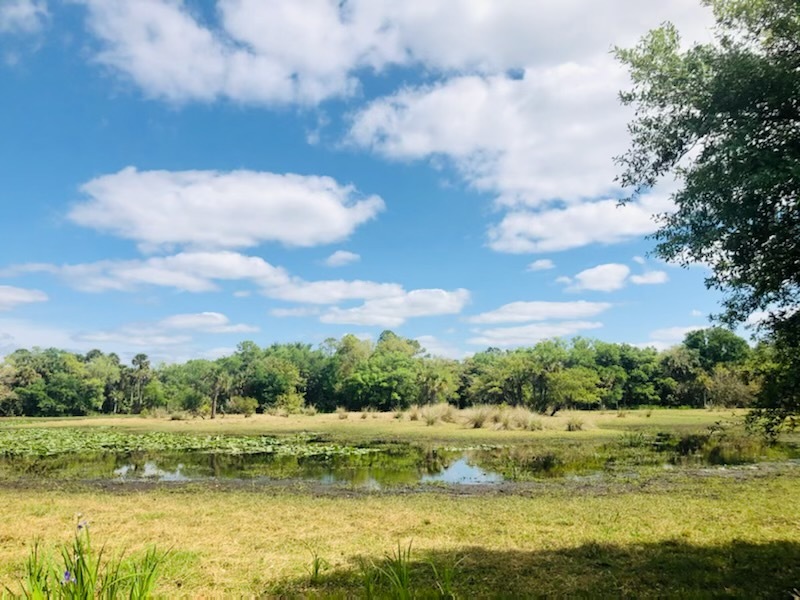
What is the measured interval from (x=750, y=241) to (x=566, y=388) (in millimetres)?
54554

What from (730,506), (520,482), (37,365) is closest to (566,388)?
(520,482)

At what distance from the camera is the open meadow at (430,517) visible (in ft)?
26.1

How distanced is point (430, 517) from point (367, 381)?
82.0 meters

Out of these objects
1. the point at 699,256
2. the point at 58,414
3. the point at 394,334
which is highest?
the point at 394,334

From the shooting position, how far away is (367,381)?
94062 millimetres

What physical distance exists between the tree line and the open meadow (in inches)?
1767

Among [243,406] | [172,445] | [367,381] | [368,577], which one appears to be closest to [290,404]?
[243,406]

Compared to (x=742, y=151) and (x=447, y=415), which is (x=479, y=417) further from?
(x=742, y=151)

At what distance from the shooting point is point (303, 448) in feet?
104

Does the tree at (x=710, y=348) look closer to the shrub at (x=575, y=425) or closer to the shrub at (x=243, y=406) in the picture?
the shrub at (x=575, y=425)

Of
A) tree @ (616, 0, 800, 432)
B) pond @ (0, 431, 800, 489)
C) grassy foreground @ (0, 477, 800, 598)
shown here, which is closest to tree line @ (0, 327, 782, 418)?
pond @ (0, 431, 800, 489)

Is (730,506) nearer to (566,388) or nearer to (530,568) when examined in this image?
(530,568)

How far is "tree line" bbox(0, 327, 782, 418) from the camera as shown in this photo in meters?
81.8

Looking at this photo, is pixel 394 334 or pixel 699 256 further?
pixel 394 334
